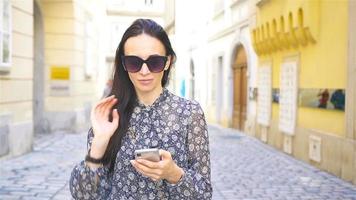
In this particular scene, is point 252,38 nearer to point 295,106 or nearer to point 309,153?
point 295,106

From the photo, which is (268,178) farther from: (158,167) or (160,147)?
(158,167)

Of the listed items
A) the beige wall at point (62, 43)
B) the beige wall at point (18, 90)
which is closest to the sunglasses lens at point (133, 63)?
the beige wall at point (18, 90)

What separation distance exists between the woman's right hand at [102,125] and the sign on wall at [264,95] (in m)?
10.9

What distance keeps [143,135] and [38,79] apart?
12.7 m

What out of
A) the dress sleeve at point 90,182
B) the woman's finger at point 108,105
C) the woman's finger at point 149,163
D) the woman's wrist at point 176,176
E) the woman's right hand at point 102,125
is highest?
the woman's finger at point 108,105

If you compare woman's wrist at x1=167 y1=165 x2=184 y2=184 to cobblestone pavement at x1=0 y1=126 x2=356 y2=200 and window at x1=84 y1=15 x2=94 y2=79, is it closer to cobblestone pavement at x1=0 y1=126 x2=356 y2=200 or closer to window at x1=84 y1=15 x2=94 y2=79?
cobblestone pavement at x1=0 y1=126 x2=356 y2=200

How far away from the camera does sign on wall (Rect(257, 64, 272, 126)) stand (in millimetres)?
12586

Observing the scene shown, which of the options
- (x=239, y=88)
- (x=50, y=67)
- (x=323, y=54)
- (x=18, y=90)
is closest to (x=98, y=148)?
(x=323, y=54)

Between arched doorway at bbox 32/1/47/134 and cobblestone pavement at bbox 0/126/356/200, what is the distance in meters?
2.51

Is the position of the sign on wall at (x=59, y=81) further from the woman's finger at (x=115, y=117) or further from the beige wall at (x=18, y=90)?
the woman's finger at (x=115, y=117)

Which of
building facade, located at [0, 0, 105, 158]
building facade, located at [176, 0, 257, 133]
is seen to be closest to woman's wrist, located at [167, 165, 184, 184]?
building facade, located at [0, 0, 105, 158]

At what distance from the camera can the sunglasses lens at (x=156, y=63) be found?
1803 millimetres

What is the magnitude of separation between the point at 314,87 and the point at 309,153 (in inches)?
45.5

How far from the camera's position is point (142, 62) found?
1.79 meters
